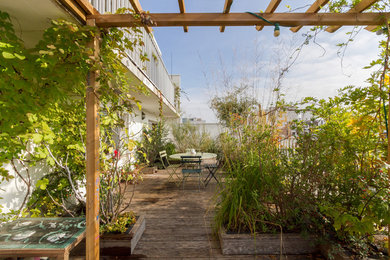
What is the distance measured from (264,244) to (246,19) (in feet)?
7.33

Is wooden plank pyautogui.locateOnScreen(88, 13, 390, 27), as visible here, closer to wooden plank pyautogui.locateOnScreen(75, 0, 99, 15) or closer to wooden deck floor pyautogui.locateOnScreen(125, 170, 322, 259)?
wooden plank pyautogui.locateOnScreen(75, 0, 99, 15)

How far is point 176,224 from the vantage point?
8.43ft

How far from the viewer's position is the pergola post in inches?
61.5

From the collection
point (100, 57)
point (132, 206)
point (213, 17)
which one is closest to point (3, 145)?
point (100, 57)

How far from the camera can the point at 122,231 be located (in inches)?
78.5

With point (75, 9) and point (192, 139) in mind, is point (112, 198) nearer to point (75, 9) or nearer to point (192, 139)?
point (75, 9)

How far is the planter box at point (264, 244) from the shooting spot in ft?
6.31

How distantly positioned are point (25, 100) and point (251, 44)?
3.01m

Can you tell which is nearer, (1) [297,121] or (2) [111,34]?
(2) [111,34]

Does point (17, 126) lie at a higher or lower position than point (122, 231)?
higher

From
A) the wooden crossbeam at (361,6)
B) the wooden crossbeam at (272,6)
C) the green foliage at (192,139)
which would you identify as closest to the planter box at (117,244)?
the wooden crossbeam at (272,6)

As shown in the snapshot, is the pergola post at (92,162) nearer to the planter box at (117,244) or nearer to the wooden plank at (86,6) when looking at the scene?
the wooden plank at (86,6)

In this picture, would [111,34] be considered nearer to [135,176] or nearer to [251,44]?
[135,176]

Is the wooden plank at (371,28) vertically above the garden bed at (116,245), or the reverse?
the wooden plank at (371,28)
